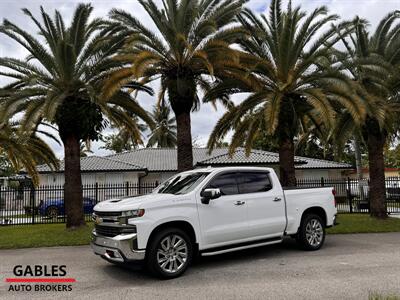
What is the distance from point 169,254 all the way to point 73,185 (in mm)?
8277

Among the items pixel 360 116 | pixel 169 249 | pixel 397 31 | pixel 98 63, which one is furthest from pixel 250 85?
pixel 169 249

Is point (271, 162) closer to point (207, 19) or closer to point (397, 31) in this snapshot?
point (397, 31)

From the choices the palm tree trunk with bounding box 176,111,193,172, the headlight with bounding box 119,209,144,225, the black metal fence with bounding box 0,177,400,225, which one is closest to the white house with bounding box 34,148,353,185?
the black metal fence with bounding box 0,177,400,225

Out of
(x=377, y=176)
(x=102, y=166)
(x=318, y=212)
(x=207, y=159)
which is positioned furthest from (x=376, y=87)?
(x=102, y=166)

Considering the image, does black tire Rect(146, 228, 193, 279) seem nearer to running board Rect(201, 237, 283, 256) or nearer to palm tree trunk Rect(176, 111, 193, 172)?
running board Rect(201, 237, 283, 256)

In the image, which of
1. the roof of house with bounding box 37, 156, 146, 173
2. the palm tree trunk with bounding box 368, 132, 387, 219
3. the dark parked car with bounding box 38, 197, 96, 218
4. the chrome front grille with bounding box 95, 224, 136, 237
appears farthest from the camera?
the roof of house with bounding box 37, 156, 146, 173

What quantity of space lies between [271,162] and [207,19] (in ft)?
57.7

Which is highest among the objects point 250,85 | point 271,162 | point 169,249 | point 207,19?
point 207,19

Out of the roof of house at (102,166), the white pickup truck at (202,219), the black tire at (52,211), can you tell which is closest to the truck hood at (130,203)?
the white pickup truck at (202,219)

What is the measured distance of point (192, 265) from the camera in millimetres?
7836

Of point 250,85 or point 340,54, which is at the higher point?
point 340,54

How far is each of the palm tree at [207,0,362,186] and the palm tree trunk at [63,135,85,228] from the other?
5.66 meters

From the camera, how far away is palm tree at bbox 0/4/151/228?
1313 centimetres

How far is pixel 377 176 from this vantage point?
1555 centimetres
